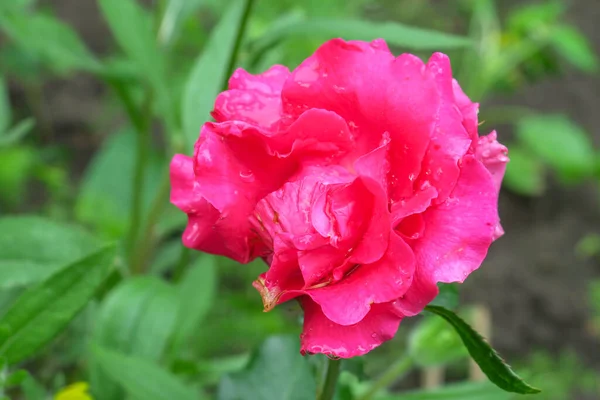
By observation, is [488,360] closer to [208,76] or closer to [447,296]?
[447,296]

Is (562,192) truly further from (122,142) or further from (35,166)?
(35,166)

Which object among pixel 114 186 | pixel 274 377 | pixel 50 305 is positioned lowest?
pixel 114 186

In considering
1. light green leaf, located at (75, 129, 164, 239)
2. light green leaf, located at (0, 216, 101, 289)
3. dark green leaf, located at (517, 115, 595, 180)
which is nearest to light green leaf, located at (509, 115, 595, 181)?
dark green leaf, located at (517, 115, 595, 180)

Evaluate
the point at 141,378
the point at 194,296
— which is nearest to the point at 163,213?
the point at 194,296

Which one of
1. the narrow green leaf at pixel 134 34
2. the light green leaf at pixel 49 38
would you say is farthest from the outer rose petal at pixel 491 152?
the light green leaf at pixel 49 38

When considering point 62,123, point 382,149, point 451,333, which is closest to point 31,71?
point 62,123

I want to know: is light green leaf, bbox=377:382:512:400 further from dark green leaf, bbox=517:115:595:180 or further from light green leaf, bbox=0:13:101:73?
dark green leaf, bbox=517:115:595:180

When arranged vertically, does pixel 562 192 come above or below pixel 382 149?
below
